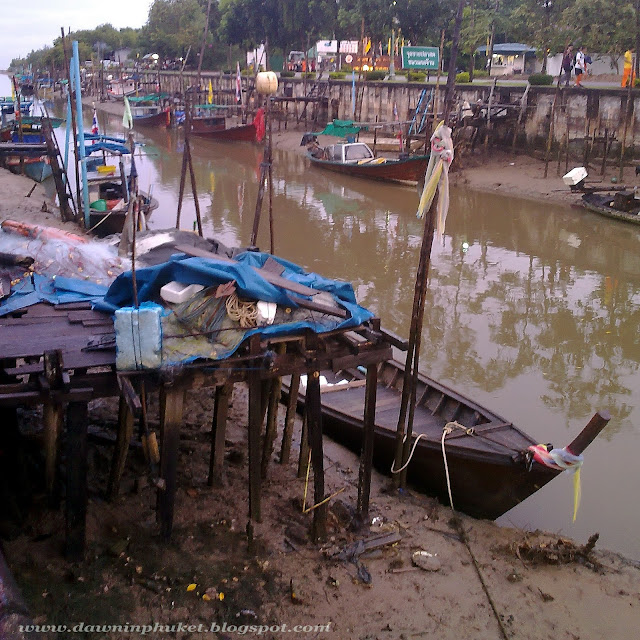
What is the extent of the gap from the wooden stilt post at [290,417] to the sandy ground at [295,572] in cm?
16

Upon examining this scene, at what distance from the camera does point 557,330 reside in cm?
1255

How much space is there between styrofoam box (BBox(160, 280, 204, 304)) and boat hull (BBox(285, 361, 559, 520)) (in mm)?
2870

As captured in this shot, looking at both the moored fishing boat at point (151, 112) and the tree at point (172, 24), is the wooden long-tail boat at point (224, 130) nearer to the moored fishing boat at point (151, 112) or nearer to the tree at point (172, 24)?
the moored fishing boat at point (151, 112)

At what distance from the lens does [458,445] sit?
673cm

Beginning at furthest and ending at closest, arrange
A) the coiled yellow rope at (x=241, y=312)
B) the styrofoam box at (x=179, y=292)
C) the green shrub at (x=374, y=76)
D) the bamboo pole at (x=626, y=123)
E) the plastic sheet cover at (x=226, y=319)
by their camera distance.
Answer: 1. the green shrub at (x=374, y=76)
2. the bamboo pole at (x=626, y=123)
3. the styrofoam box at (x=179, y=292)
4. the coiled yellow rope at (x=241, y=312)
5. the plastic sheet cover at (x=226, y=319)

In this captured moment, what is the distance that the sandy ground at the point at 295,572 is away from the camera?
5051 mm

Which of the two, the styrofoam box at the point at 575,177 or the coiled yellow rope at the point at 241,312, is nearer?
the coiled yellow rope at the point at 241,312

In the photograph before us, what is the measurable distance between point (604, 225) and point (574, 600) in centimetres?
1596

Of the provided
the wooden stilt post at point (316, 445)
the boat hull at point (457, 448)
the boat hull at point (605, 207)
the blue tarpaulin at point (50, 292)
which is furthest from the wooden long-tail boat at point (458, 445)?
the boat hull at point (605, 207)

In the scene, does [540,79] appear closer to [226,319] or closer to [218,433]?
[218,433]

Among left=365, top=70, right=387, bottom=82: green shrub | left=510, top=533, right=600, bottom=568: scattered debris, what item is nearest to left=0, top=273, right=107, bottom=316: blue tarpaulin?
left=510, top=533, right=600, bottom=568: scattered debris

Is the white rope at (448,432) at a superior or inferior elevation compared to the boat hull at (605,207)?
inferior

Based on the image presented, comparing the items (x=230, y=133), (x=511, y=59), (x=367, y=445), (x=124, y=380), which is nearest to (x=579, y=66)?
(x=511, y=59)

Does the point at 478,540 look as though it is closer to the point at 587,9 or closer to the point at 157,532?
the point at 157,532
